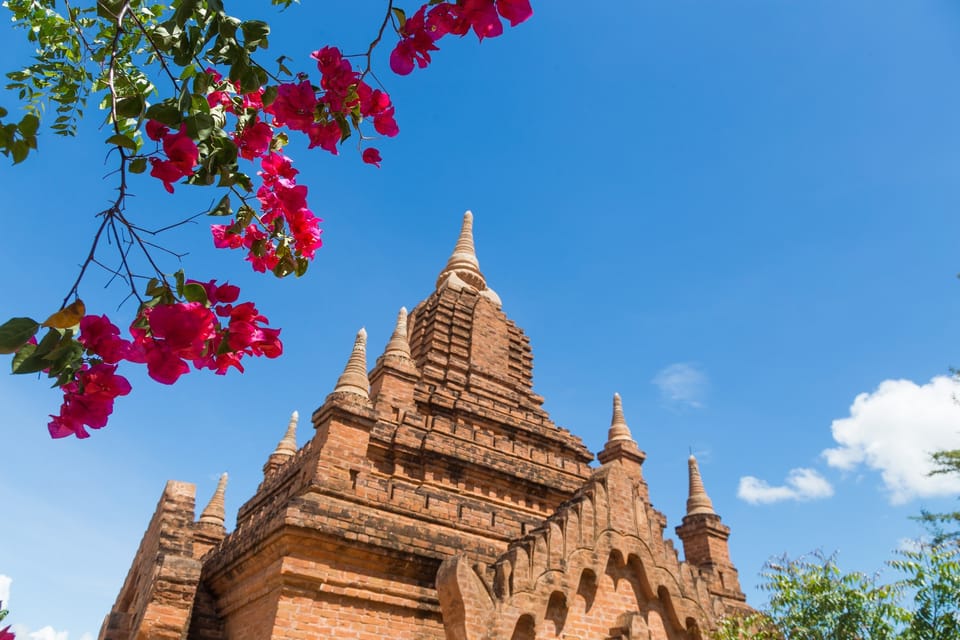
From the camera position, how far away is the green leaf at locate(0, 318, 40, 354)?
3.10 metres

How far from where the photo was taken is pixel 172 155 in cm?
372

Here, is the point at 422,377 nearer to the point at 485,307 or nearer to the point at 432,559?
the point at 485,307

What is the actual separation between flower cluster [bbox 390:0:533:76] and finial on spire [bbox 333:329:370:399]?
13.7 m

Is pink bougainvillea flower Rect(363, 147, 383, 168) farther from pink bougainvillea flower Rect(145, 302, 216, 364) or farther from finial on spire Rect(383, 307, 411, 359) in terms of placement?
finial on spire Rect(383, 307, 411, 359)

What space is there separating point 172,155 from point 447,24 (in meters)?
1.70

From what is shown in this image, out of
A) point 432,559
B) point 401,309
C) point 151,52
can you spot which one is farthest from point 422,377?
point 151,52

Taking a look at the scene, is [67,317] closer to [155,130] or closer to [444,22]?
[155,130]

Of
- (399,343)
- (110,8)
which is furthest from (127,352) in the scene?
(399,343)

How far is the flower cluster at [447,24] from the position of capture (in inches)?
140

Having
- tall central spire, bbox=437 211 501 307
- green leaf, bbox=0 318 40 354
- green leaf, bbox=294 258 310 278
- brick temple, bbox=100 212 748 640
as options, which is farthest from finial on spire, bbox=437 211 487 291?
green leaf, bbox=0 318 40 354

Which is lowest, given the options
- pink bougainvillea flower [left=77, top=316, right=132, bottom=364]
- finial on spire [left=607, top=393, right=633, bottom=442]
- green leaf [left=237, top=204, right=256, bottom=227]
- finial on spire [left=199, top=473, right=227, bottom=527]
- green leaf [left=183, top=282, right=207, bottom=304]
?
pink bougainvillea flower [left=77, top=316, right=132, bottom=364]

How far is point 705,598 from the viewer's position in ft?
46.8

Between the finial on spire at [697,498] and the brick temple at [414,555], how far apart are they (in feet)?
6.73

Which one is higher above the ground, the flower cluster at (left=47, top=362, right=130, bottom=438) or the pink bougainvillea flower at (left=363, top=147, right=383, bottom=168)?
the pink bougainvillea flower at (left=363, top=147, right=383, bottom=168)
